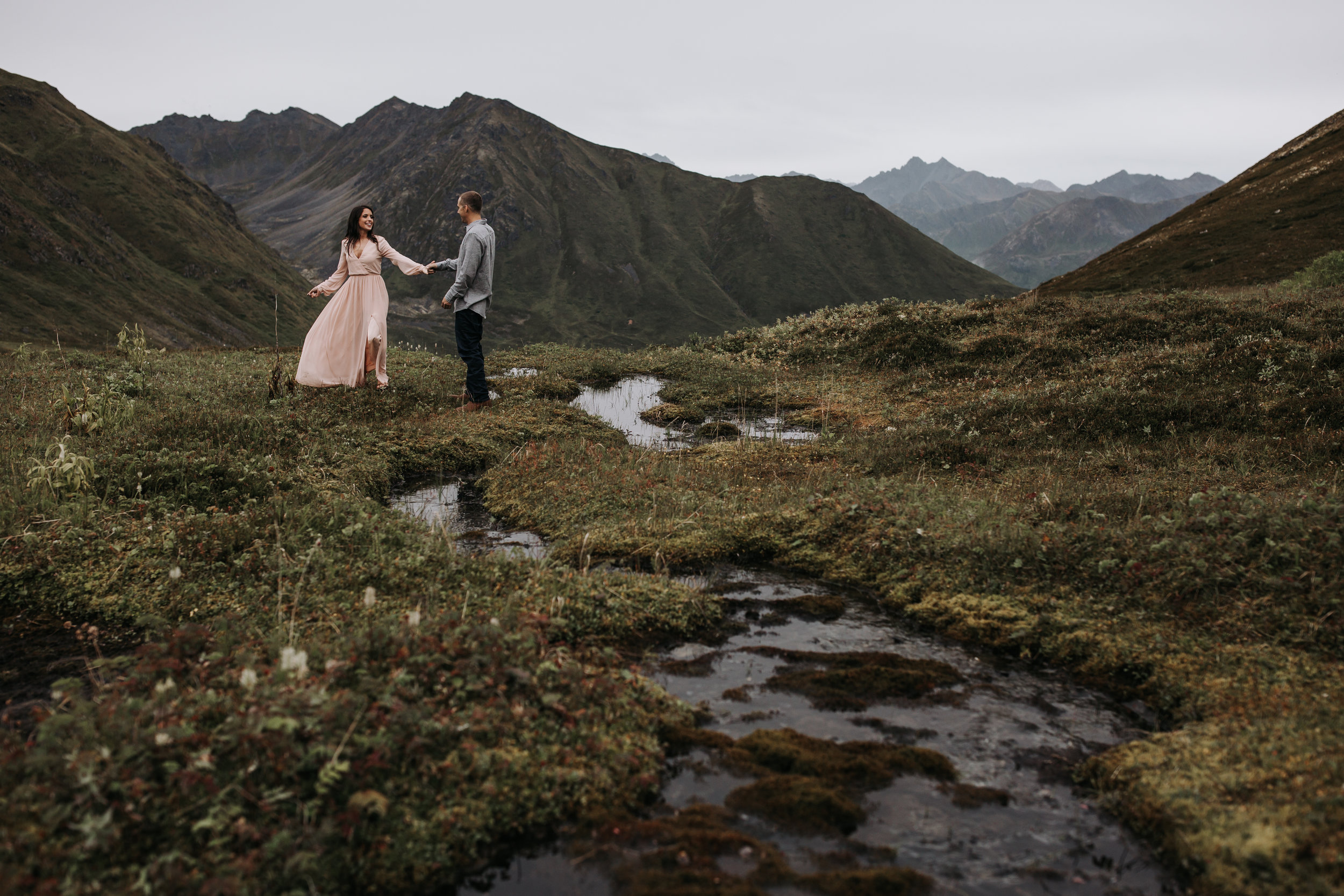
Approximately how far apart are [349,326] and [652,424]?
6670 mm

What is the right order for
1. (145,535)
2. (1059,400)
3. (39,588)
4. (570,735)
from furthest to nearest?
(1059,400) < (145,535) < (39,588) < (570,735)

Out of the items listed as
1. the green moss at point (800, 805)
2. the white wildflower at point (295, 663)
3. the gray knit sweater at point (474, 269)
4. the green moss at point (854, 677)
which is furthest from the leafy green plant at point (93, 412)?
the green moss at point (800, 805)

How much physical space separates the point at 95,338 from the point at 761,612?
6054 inches

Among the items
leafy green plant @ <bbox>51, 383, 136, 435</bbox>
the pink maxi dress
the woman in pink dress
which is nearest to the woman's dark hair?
the woman in pink dress

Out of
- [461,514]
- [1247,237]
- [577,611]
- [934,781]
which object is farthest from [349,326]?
[1247,237]

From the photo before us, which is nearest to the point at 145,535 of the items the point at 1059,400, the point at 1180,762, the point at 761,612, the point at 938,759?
the point at 761,612

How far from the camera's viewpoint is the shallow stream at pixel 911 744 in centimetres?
432

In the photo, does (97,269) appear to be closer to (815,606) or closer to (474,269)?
(474,269)

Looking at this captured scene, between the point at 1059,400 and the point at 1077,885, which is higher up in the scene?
the point at 1059,400

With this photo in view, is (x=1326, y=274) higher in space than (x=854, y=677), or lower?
higher

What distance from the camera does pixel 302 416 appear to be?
43.5 feet

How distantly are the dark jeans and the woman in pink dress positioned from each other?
1.35 m

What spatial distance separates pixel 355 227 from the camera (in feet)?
51.7

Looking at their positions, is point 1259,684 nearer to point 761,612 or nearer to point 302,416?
point 761,612
